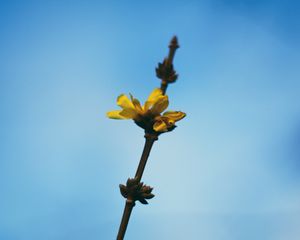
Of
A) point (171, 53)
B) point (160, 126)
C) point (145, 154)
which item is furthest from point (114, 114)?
point (171, 53)

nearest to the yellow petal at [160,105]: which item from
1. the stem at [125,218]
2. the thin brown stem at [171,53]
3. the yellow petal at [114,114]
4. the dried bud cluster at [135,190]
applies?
the thin brown stem at [171,53]

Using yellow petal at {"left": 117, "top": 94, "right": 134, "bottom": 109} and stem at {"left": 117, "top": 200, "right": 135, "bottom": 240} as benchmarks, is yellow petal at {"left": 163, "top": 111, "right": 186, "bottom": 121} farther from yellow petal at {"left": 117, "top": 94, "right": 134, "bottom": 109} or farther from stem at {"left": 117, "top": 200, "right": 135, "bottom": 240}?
stem at {"left": 117, "top": 200, "right": 135, "bottom": 240}

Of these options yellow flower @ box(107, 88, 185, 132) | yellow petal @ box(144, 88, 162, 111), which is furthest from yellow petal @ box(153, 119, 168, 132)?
yellow petal @ box(144, 88, 162, 111)

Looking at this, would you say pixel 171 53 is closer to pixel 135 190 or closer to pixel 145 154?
pixel 145 154

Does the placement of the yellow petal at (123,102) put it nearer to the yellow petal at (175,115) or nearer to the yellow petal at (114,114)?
the yellow petal at (114,114)

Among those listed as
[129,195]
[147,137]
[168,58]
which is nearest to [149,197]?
[129,195]

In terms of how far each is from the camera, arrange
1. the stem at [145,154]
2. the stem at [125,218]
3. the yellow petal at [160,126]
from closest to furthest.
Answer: the stem at [125,218] → the stem at [145,154] → the yellow petal at [160,126]
